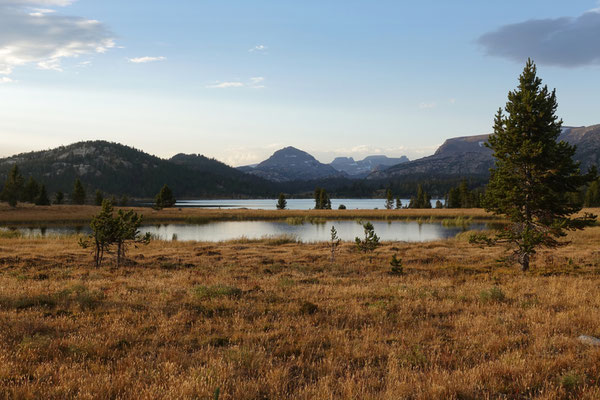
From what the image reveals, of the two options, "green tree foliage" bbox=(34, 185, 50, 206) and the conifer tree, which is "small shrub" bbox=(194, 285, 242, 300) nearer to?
the conifer tree

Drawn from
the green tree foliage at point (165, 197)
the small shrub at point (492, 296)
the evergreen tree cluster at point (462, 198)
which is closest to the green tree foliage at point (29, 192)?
the green tree foliage at point (165, 197)

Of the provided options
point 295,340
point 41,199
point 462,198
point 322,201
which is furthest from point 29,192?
point 462,198

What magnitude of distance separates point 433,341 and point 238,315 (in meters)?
4.59

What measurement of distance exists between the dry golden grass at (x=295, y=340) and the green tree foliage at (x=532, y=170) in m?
4.65

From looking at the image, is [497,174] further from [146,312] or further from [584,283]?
[146,312]

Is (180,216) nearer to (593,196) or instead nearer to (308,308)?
(308,308)

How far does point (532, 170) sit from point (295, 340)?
1644cm

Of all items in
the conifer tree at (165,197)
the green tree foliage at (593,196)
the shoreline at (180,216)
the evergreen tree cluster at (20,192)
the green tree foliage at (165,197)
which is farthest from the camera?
the green tree foliage at (593,196)

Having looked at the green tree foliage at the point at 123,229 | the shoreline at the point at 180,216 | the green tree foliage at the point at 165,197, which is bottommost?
the shoreline at the point at 180,216

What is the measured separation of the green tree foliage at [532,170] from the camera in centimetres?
1812

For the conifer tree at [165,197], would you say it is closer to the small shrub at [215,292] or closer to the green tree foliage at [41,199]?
the green tree foliage at [41,199]

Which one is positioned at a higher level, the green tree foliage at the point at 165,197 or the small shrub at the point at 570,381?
the green tree foliage at the point at 165,197

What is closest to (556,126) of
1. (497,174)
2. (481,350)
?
(497,174)

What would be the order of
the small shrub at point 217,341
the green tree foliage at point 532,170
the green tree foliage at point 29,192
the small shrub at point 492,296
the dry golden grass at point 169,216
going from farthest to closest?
1. the green tree foliage at point 29,192
2. the dry golden grass at point 169,216
3. the green tree foliage at point 532,170
4. the small shrub at point 492,296
5. the small shrub at point 217,341
